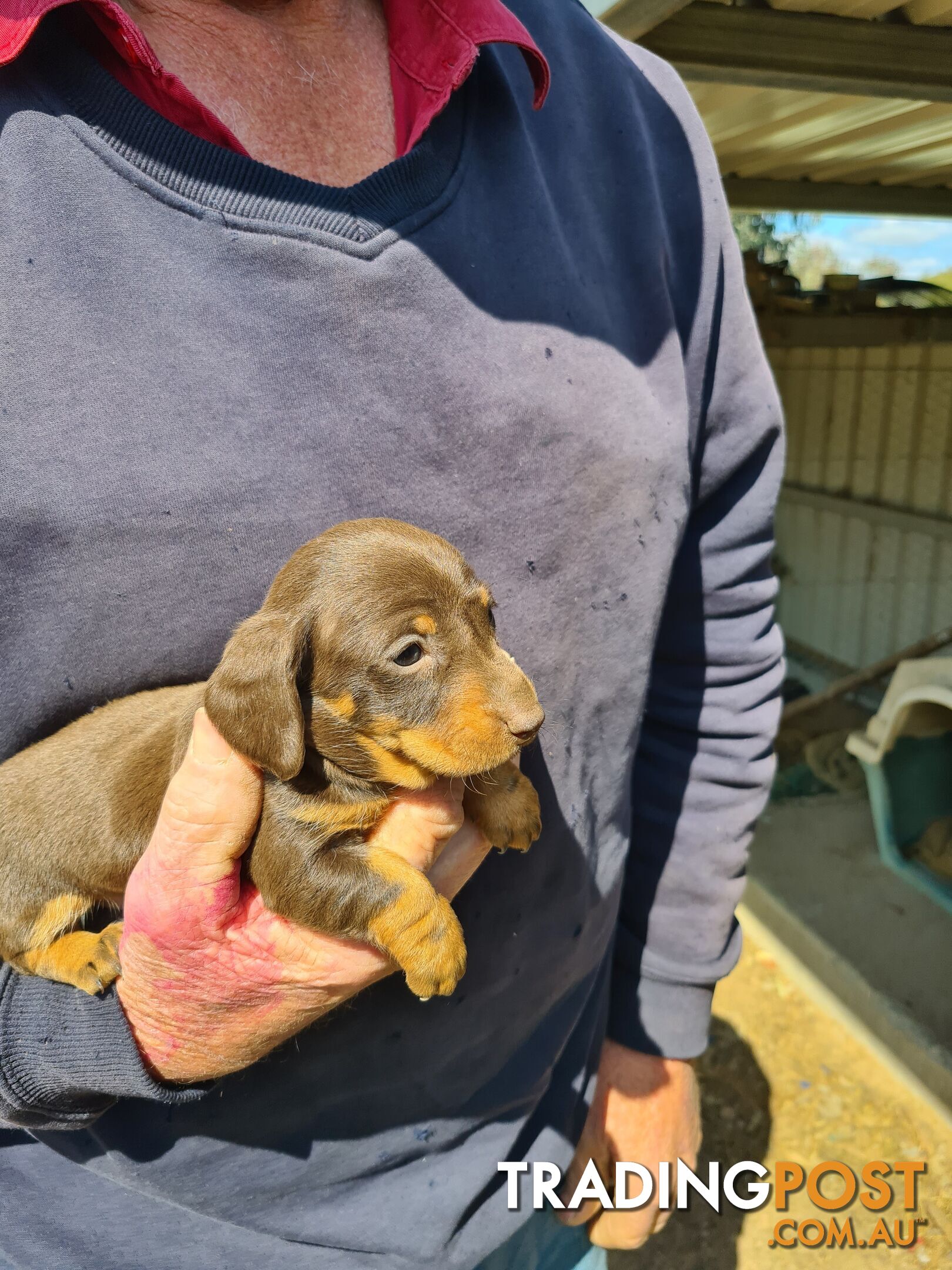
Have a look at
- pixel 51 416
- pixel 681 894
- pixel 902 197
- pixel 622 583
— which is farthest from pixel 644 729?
pixel 902 197

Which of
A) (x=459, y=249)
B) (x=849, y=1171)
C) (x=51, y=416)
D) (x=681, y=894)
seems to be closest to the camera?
(x=51, y=416)

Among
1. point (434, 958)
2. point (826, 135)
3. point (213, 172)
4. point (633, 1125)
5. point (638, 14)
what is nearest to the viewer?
point (213, 172)

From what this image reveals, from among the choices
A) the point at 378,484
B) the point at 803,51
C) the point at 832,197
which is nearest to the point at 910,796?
the point at 803,51

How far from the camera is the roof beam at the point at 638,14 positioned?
4039mm

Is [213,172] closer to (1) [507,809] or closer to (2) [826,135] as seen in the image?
(1) [507,809]

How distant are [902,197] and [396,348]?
8.36 meters

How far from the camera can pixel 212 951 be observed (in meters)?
1.59

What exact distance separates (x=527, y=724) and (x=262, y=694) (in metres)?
0.42

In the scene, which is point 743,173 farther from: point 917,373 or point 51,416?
point 51,416

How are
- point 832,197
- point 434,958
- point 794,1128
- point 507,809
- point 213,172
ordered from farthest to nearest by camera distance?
point 832,197 → point 794,1128 → point 507,809 → point 434,958 → point 213,172

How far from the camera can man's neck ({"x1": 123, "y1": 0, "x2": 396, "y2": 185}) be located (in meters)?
1.67

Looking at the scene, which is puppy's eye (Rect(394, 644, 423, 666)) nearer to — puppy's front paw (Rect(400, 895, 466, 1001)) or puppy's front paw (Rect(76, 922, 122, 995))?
puppy's front paw (Rect(400, 895, 466, 1001))

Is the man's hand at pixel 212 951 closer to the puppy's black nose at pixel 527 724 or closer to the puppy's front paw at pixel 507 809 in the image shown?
the puppy's front paw at pixel 507 809

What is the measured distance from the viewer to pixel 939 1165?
15.9 ft
